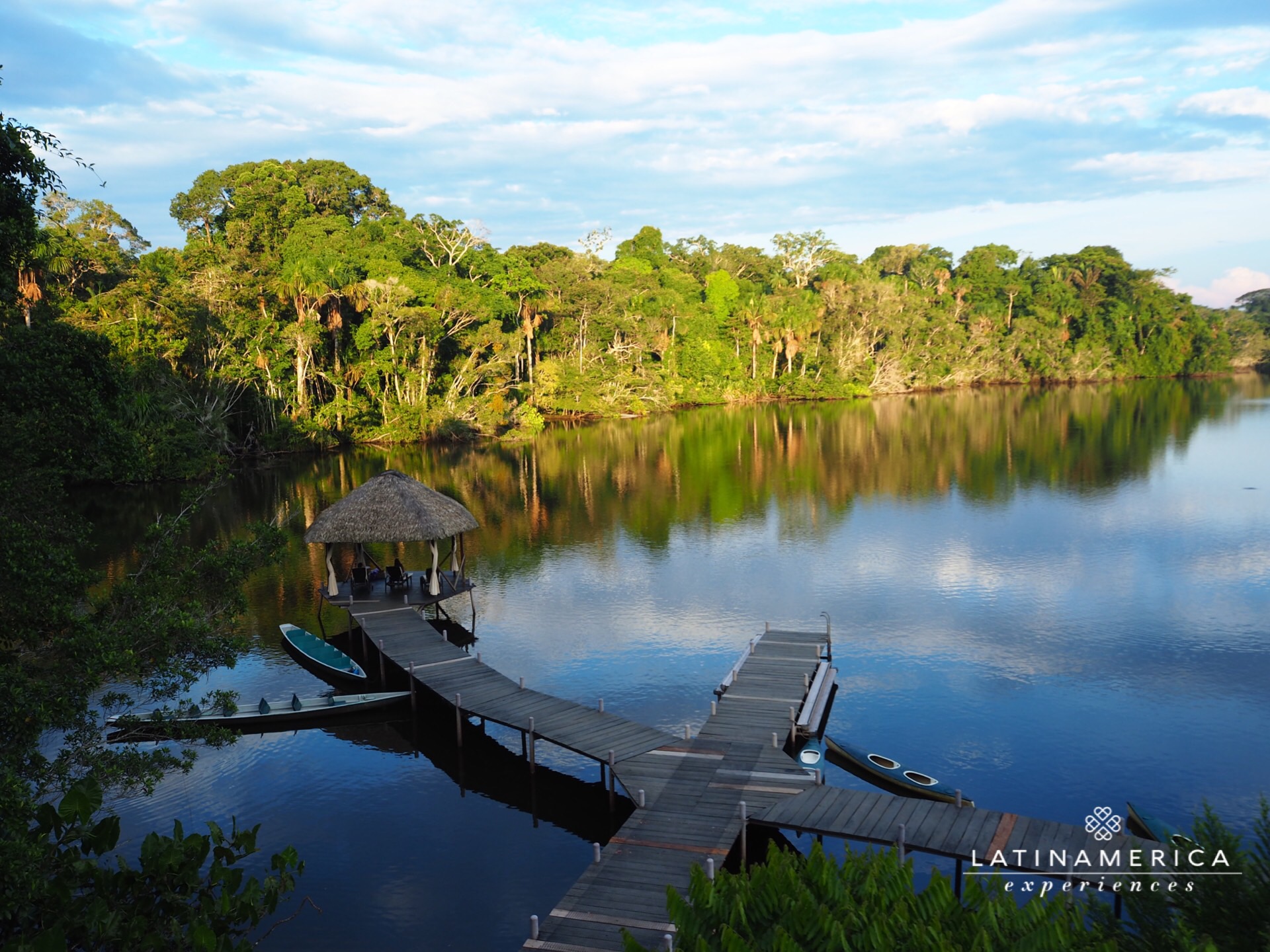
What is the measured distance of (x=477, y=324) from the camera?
65.7 m

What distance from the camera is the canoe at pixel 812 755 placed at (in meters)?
14.9

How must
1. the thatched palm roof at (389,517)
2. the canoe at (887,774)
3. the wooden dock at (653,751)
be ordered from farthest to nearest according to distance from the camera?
→ the thatched palm roof at (389,517)
the canoe at (887,774)
the wooden dock at (653,751)

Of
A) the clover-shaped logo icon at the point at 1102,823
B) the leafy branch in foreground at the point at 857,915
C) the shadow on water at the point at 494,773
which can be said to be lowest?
the shadow on water at the point at 494,773

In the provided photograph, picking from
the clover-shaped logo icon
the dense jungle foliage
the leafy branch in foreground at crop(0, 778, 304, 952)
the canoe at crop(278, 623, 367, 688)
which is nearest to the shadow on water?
the canoe at crop(278, 623, 367, 688)

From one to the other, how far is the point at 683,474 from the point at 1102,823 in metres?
34.8

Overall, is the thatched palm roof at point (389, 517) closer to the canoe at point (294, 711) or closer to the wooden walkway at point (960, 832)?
the canoe at point (294, 711)

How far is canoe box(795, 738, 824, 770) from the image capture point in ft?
48.8

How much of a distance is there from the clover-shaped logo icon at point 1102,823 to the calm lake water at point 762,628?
40 cm

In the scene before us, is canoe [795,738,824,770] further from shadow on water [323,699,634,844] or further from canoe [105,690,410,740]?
canoe [105,690,410,740]

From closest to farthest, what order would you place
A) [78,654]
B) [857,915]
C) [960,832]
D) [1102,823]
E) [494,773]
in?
[857,915] < [78,654] < [960,832] < [1102,823] < [494,773]

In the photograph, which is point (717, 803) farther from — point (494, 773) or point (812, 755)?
point (494, 773)

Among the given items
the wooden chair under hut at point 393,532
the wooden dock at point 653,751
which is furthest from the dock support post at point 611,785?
the wooden chair under hut at point 393,532

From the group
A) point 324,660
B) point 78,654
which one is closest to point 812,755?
point 78,654

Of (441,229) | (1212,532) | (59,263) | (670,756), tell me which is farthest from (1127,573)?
(441,229)
